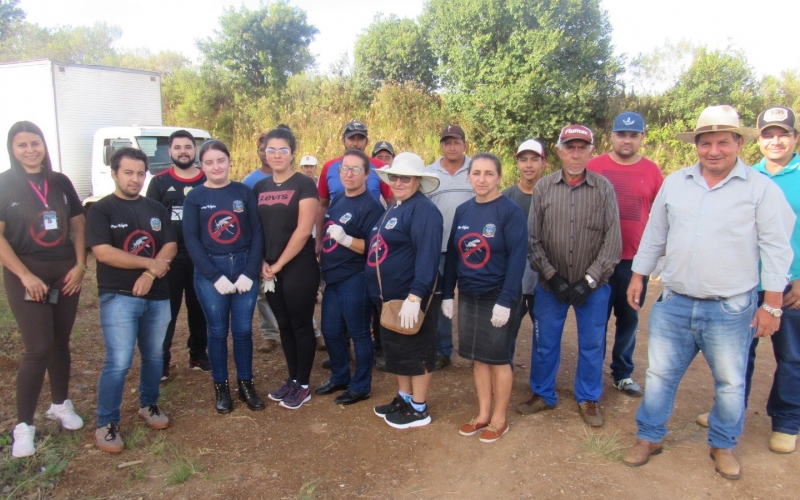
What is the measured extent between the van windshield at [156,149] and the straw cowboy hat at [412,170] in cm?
700

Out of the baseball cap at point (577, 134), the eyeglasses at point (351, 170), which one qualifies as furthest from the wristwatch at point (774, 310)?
the eyeglasses at point (351, 170)

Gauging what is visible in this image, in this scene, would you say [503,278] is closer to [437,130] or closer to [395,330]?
[395,330]

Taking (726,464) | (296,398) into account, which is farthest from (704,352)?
(296,398)

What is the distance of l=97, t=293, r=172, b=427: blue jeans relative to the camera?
11.1 ft

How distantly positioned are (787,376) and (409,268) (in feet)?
8.25

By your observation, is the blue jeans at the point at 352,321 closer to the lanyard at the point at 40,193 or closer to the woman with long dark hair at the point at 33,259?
the woman with long dark hair at the point at 33,259

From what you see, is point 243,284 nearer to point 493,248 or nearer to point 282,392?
point 282,392

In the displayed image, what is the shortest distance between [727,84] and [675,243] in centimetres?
1321

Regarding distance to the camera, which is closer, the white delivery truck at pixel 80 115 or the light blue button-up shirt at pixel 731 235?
the light blue button-up shirt at pixel 731 235

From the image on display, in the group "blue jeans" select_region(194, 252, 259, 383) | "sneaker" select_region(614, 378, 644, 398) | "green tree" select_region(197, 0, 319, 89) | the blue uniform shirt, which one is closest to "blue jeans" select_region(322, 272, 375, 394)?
"blue jeans" select_region(194, 252, 259, 383)

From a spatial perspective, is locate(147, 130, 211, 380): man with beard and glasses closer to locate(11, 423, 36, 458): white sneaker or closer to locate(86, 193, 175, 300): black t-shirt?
locate(86, 193, 175, 300): black t-shirt

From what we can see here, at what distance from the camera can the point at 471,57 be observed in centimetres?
1409

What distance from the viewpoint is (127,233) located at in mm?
3475

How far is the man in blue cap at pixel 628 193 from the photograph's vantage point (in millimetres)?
4008
